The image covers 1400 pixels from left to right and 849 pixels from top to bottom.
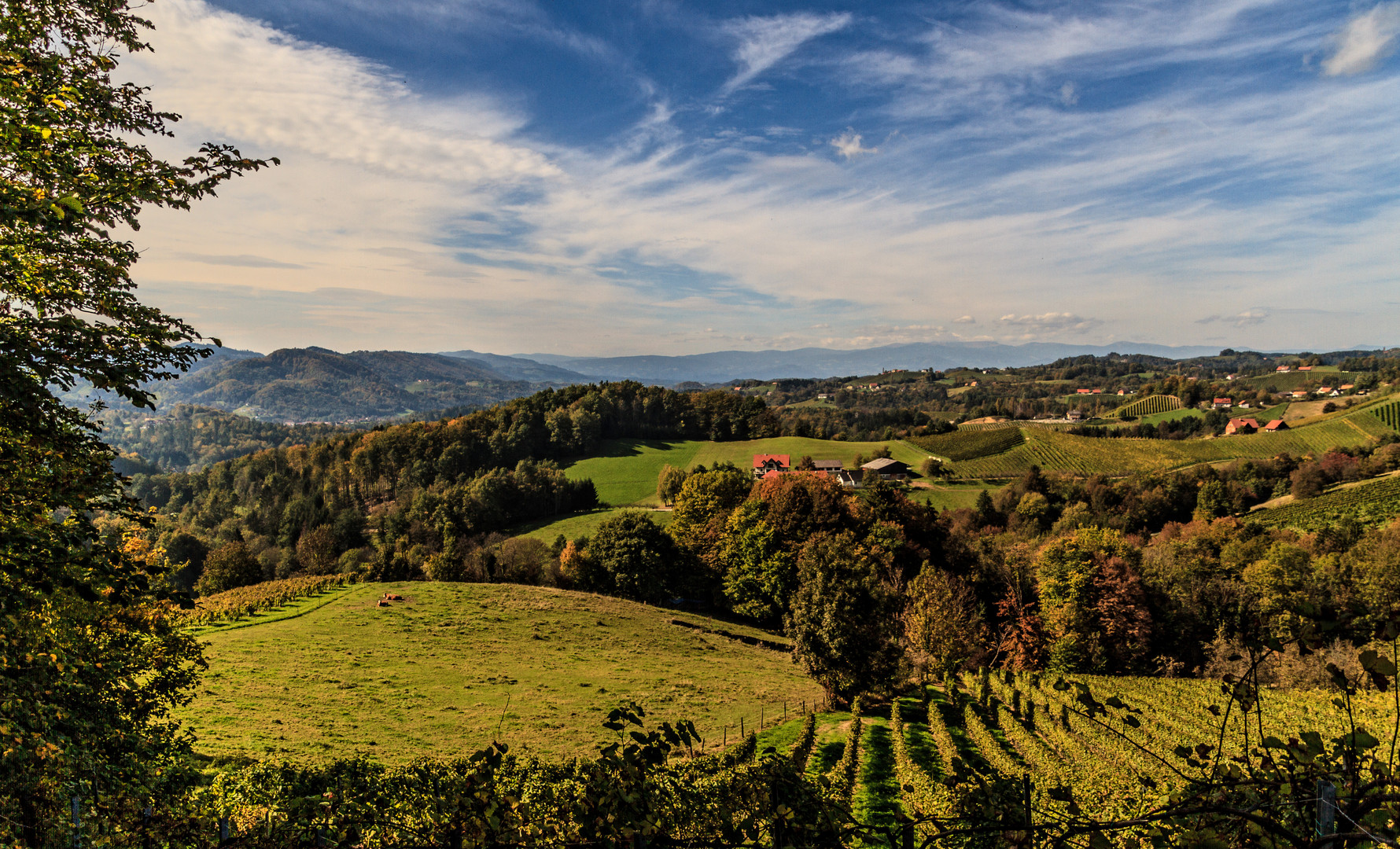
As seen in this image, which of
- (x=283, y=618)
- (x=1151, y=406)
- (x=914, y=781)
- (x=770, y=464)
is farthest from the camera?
(x=1151, y=406)

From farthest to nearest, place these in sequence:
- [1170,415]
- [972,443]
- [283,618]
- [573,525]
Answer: [1170,415] < [972,443] < [573,525] < [283,618]

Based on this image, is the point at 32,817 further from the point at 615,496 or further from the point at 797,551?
the point at 615,496

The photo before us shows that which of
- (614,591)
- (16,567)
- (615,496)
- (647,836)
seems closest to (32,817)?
(16,567)

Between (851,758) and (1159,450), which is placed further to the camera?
(1159,450)

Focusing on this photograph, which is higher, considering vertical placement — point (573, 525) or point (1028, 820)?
point (1028, 820)

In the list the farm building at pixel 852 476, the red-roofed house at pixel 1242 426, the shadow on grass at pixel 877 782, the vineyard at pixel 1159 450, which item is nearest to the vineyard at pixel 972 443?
the vineyard at pixel 1159 450

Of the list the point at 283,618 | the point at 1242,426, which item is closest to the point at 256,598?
the point at 283,618

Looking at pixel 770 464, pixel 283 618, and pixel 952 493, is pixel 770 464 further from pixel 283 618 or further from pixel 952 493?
pixel 283 618
